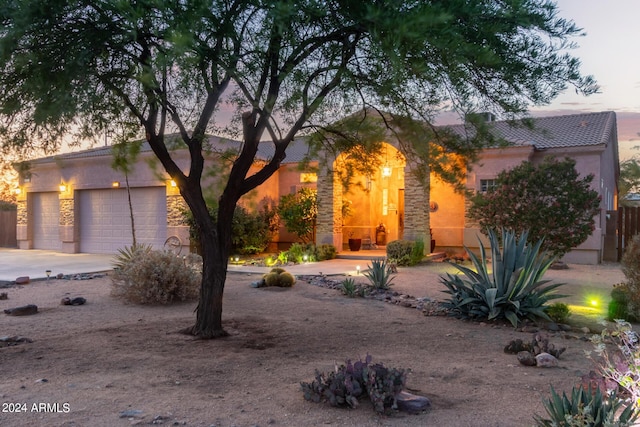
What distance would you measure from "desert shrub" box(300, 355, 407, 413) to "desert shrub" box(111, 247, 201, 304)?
18.4ft

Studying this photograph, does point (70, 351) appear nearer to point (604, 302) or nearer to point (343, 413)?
point (343, 413)

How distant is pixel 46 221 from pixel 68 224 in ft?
7.23

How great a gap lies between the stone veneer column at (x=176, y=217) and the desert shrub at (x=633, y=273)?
13982 millimetres

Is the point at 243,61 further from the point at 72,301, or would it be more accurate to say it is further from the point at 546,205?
the point at 546,205

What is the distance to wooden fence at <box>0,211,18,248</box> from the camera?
Answer: 997 inches

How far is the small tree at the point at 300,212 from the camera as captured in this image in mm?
18703

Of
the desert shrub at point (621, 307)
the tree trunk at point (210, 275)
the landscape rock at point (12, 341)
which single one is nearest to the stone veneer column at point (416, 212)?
the desert shrub at point (621, 307)

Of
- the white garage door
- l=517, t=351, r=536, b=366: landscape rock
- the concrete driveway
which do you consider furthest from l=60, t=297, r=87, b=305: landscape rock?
the white garage door

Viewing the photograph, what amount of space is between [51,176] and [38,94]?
18796 mm

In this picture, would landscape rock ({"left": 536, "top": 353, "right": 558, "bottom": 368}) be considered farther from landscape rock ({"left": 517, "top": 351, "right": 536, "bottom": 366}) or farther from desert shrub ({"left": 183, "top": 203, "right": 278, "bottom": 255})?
desert shrub ({"left": 183, "top": 203, "right": 278, "bottom": 255})

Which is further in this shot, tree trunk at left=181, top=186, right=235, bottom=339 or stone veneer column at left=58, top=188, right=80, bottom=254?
stone veneer column at left=58, top=188, right=80, bottom=254

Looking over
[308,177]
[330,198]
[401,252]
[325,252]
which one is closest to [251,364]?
[308,177]

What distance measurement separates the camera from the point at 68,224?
21.6m

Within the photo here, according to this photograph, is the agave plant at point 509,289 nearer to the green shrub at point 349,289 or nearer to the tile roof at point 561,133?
the green shrub at point 349,289
